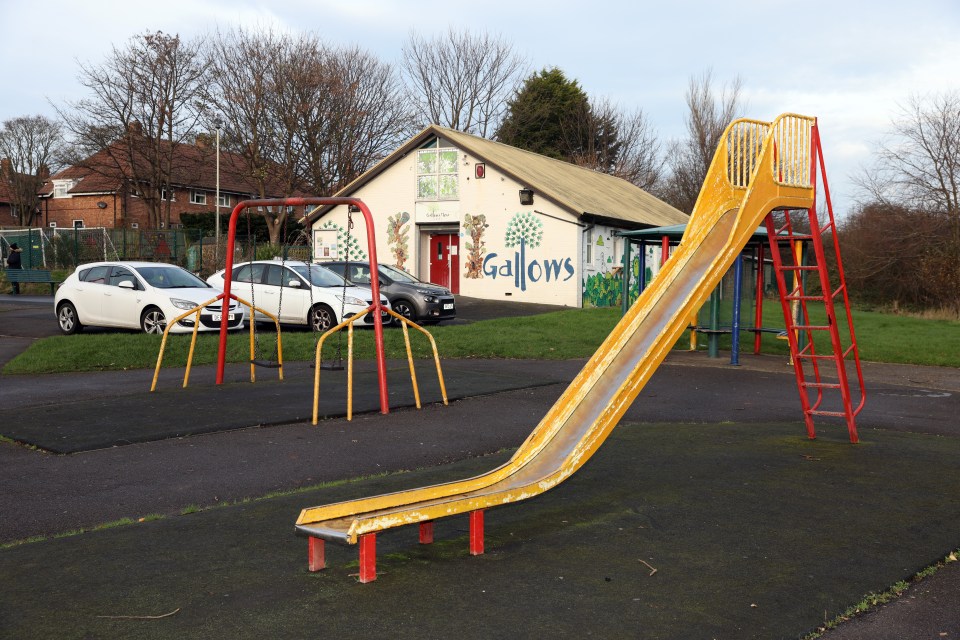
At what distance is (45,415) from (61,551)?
4687 millimetres

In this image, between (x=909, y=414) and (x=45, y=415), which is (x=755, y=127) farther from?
(x=45, y=415)

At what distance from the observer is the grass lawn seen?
1388 cm

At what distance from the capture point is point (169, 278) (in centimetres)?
1794

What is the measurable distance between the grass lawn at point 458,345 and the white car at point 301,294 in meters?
0.87

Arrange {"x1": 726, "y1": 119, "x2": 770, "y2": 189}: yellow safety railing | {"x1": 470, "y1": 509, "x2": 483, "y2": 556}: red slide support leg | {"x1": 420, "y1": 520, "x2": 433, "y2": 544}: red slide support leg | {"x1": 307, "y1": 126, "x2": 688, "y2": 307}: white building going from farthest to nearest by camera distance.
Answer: {"x1": 307, "y1": 126, "x2": 688, "y2": 307}: white building → {"x1": 726, "y1": 119, "x2": 770, "y2": 189}: yellow safety railing → {"x1": 420, "y1": 520, "x2": 433, "y2": 544}: red slide support leg → {"x1": 470, "y1": 509, "x2": 483, "y2": 556}: red slide support leg

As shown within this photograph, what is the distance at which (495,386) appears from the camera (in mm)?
11516

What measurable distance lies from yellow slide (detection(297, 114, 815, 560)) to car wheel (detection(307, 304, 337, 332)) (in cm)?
1222

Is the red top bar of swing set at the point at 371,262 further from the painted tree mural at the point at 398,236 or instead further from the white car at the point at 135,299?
the painted tree mural at the point at 398,236

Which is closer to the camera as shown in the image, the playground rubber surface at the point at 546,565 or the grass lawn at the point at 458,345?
the playground rubber surface at the point at 546,565

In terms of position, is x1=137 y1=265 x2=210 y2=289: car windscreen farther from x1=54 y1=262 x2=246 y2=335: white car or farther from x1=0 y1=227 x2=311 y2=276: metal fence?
x1=0 y1=227 x2=311 y2=276: metal fence

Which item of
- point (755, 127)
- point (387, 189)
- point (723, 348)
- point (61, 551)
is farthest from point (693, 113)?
point (61, 551)

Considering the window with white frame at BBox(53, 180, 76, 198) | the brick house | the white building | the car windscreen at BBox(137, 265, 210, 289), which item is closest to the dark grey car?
the car windscreen at BBox(137, 265, 210, 289)

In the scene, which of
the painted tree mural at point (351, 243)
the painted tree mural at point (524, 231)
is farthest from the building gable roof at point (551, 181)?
the painted tree mural at point (524, 231)

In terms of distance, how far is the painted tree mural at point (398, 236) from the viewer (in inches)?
1270
